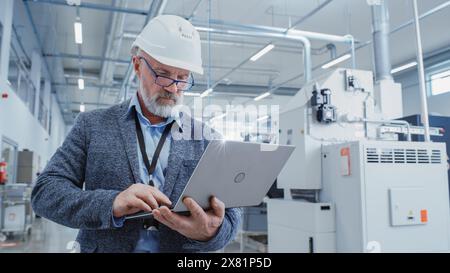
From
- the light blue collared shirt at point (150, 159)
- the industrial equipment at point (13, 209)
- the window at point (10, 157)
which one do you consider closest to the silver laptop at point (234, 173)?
the light blue collared shirt at point (150, 159)

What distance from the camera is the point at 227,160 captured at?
868 millimetres

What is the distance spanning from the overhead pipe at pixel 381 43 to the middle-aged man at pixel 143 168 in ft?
7.30

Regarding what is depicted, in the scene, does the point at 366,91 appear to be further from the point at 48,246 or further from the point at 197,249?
the point at 48,246

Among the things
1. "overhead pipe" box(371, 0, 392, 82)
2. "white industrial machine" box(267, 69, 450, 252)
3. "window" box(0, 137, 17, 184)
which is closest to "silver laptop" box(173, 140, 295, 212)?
"white industrial machine" box(267, 69, 450, 252)

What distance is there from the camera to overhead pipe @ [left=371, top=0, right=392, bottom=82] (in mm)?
2910

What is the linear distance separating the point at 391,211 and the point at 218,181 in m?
1.66

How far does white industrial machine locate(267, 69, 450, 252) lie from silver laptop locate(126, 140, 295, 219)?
4.48 feet

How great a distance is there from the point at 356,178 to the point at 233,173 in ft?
5.00

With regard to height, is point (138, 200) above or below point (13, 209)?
above

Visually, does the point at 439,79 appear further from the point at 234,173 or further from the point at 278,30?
the point at 234,173

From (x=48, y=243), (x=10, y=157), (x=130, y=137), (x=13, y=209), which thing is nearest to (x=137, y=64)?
(x=130, y=137)

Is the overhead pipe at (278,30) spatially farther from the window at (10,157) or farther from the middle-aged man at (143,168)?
the middle-aged man at (143,168)

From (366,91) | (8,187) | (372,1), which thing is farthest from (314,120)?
(8,187)

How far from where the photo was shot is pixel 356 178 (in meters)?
2.21
